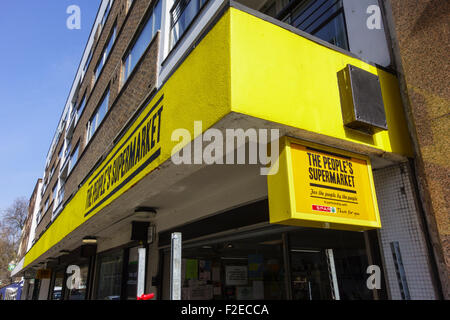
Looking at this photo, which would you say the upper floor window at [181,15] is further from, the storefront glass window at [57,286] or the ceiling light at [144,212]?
the storefront glass window at [57,286]

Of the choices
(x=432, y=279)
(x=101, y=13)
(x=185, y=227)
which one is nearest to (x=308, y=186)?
(x=432, y=279)

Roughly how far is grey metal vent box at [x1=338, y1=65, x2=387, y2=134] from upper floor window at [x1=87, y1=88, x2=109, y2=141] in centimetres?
833

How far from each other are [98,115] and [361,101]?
9.91 meters

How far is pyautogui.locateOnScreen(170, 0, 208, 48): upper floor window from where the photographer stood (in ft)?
19.5

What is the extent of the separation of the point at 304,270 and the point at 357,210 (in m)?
2.03

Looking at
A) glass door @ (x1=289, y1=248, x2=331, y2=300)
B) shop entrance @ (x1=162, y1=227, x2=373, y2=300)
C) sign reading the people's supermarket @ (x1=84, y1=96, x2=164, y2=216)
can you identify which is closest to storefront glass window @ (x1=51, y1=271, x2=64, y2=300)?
shop entrance @ (x1=162, y1=227, x2=373, y2=300)

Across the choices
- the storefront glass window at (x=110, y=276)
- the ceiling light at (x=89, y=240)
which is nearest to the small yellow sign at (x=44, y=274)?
the storefront glass window at (x=110, y=276)

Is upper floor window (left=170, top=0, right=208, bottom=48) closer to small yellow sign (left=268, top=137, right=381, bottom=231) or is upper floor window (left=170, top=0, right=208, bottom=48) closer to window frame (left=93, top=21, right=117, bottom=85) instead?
small yellow sign (left=268, top=137, right=381, bottom=231)

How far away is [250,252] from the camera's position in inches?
243

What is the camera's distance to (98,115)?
1149cm

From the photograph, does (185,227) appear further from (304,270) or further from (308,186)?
(308,186)

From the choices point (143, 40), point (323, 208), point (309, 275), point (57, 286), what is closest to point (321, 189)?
point (323, 208)
